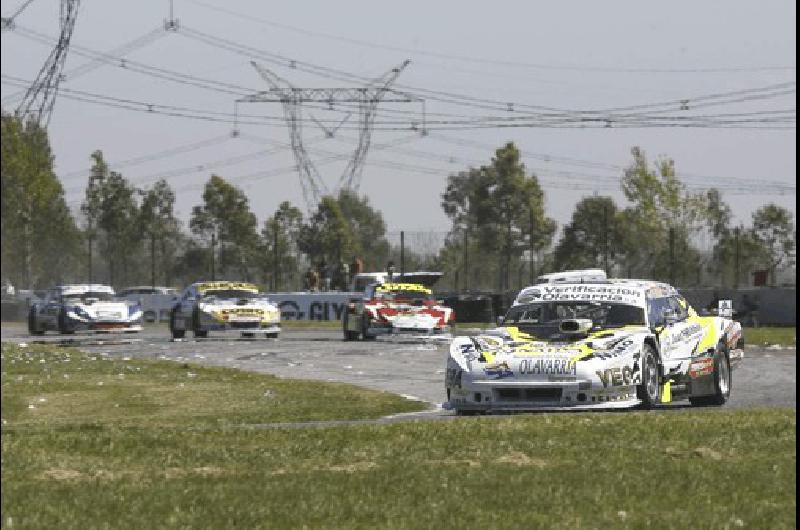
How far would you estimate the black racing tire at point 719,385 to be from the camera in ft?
63.4

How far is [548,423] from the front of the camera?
15164mm

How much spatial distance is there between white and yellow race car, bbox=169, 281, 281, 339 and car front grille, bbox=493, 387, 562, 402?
81.0 ft

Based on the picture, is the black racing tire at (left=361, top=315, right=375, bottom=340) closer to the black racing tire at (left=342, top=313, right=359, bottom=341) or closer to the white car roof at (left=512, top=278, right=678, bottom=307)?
the black racing tire at (left=342, top=313, right=359, bottom=341)

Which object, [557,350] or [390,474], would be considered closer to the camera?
[390,474]

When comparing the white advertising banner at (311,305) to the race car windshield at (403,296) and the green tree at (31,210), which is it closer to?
the race car windshield at (403,296)

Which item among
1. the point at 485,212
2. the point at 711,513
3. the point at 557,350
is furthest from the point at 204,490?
the point at 485,212

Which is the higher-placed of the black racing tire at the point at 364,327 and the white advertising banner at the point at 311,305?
the white advertising banner at the point at 311,305

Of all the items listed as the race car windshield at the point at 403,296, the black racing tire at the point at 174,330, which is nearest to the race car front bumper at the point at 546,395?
the race car windshield at the point at 403,296

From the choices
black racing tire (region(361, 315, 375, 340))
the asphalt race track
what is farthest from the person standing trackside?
black racing tire (region(361, 315, 375, 340))

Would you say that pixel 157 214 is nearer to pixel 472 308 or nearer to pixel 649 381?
pixel 472 308

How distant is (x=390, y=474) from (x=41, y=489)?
2424 millimetres

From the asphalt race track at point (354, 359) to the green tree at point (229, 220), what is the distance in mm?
41118

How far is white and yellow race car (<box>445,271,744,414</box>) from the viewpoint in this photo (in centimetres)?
1719

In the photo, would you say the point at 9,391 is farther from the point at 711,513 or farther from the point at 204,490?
the point at 711,513
